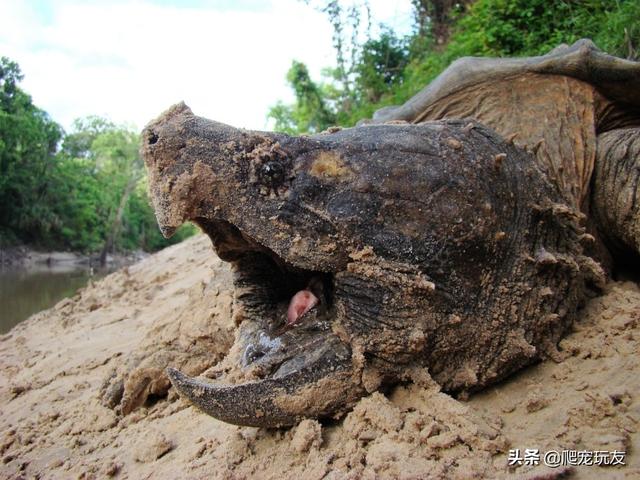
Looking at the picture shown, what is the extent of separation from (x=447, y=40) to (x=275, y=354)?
10.7m

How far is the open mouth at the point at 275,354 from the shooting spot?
1.61 metres

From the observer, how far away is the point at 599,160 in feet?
8.45

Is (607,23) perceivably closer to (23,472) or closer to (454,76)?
(454,76)

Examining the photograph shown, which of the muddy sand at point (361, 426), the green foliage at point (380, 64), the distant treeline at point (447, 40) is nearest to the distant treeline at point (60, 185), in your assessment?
the distant treeline at point (447, 40)

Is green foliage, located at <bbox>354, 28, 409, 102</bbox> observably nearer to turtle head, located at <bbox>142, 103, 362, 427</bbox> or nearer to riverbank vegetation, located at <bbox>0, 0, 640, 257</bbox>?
riverbank vegetation, located at <bbox>0, 0, 640, 257</bbox>

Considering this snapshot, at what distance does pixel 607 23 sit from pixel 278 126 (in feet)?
88.1

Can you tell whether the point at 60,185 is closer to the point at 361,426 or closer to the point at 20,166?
the point at 20,166

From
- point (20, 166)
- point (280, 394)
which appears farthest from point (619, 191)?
point (20, 166)

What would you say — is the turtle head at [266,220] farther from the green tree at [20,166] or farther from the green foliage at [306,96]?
the green tree at [20,166]

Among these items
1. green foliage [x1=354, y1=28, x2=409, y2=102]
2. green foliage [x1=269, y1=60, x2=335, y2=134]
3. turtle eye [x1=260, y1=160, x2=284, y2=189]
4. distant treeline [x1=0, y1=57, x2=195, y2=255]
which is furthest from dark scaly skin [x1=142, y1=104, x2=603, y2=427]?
distant treeline [x1=0, y1=57, x2=195, y2=255]

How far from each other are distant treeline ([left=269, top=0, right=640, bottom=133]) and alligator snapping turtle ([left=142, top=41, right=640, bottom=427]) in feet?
9.85

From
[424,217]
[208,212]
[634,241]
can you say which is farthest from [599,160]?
[208,212]

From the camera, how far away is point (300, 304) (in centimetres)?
189

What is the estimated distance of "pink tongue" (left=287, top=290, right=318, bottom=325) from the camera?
6.07ft
